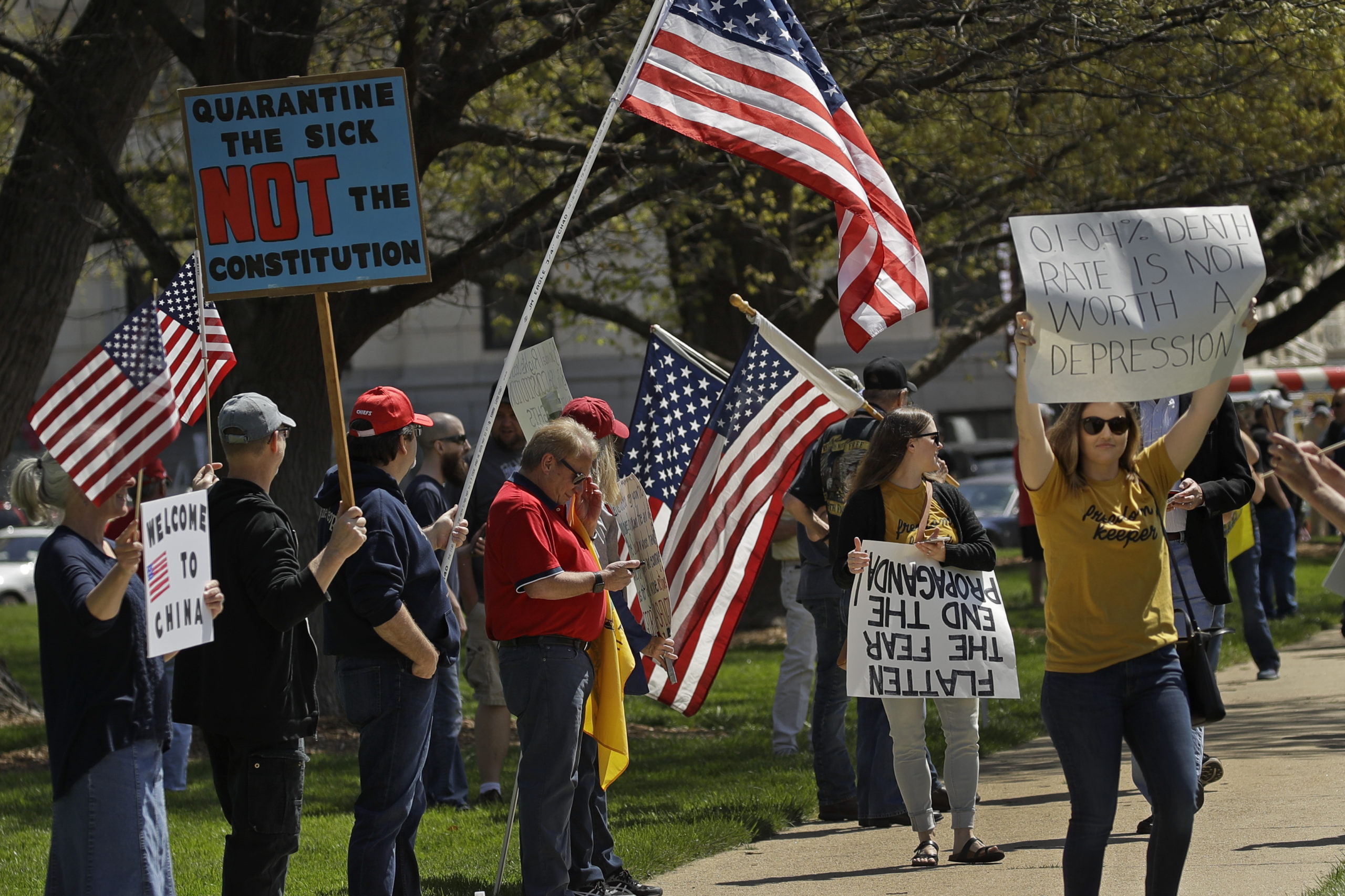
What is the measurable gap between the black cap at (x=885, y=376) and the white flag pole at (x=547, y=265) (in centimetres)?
186

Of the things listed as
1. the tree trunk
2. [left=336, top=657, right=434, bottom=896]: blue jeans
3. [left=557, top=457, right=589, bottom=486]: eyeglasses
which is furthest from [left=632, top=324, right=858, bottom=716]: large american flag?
the tree trunk

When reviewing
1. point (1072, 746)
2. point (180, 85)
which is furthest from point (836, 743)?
point (180, 85)

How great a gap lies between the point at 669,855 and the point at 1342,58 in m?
7.87

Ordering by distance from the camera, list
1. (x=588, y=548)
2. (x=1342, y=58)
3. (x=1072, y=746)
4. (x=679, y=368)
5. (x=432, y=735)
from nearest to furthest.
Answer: (x=1072, y=746), (x=588, y=548), (x=679, y=368), (x=432, y=735), (x=1342, y=58)

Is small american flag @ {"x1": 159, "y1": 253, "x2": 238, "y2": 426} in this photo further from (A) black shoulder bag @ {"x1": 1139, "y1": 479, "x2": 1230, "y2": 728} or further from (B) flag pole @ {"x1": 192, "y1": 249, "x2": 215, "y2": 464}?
(A) black shoulder bag @ {"x1": 1139, "y1": 479, "x2": 1230, "y2": 728}

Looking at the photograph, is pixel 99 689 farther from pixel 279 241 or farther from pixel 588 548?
pixel 588 548

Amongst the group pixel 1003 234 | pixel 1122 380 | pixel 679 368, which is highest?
pixel 1003 234

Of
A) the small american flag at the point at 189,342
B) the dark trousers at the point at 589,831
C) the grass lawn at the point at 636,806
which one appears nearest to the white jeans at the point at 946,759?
the grass lawn at the point at 636,806

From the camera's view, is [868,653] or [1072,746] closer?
[1072,746]

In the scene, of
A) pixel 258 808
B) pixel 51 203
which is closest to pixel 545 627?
pixel 258 808

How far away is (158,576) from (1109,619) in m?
2.74

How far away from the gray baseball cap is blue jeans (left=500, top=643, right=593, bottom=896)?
124 cm

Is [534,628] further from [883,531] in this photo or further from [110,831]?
[883,531]

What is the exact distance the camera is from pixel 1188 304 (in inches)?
181
